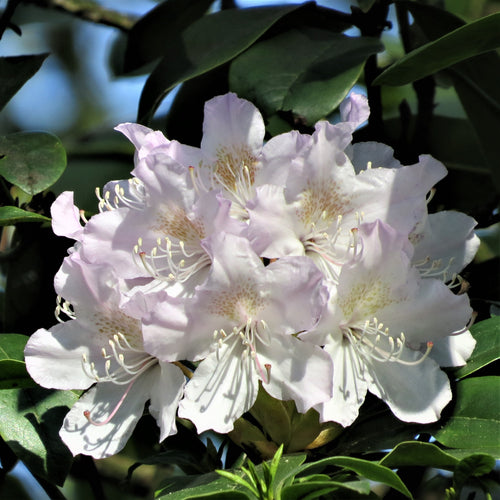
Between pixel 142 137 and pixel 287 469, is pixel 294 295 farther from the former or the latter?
pixel 142 137

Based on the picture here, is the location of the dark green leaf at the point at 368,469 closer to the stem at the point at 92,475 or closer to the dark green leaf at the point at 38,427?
the dark green leaf at the point at 38,427

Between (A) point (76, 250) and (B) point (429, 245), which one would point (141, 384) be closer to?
(A) point (76, 250)

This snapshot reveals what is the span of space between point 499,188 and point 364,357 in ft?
1.77

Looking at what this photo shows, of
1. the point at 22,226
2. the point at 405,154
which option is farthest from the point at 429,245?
the point at 22,226

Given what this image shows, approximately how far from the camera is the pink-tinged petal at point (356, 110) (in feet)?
4.04

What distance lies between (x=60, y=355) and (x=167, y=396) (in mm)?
166

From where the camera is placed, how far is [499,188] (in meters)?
1.56

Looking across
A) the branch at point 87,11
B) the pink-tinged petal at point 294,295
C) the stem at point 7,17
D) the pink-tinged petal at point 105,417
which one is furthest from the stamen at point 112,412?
the branch at point 87,11

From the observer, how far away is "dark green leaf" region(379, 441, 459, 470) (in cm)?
103

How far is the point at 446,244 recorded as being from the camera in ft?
4.13

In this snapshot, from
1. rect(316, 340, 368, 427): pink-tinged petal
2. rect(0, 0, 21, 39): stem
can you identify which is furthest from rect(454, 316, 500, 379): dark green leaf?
rect(0, 0, 21, 39): stem

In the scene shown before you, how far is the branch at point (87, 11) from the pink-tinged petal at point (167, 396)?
1081 millimetres

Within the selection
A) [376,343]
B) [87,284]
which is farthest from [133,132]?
[376,343]

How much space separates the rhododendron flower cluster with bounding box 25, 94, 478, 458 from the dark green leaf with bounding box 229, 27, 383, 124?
0.18 metres
